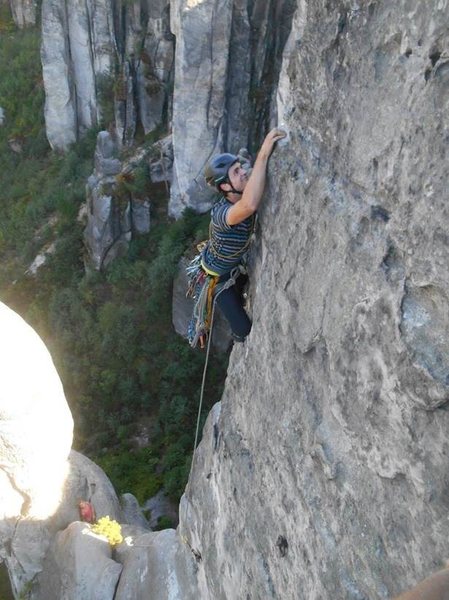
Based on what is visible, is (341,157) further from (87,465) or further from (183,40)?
(183,40)

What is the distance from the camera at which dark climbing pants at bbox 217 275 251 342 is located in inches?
163

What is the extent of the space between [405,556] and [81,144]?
79.5 ft

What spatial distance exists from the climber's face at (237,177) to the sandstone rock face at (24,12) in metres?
31.4

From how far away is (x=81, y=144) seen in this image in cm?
2433

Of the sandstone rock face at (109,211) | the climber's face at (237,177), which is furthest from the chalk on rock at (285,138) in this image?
the sandstone rock face at (109,211)

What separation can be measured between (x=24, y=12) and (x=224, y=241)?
32.3 m

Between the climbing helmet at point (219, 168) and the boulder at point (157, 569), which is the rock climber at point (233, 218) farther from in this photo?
the boulder at point (157, 569)

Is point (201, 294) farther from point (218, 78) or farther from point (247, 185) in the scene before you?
point (218, 78)

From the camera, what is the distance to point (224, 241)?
12.6 ft

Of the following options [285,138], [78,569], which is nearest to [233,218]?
[285,138]

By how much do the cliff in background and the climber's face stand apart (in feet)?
0.64

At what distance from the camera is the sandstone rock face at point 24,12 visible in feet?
Result: 98.4

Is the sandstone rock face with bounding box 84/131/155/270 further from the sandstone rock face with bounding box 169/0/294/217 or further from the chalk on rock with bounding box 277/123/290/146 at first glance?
the chalk on rock with bounding box 277/123/290/146

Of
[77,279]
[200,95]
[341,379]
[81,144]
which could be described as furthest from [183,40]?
[341,379]
